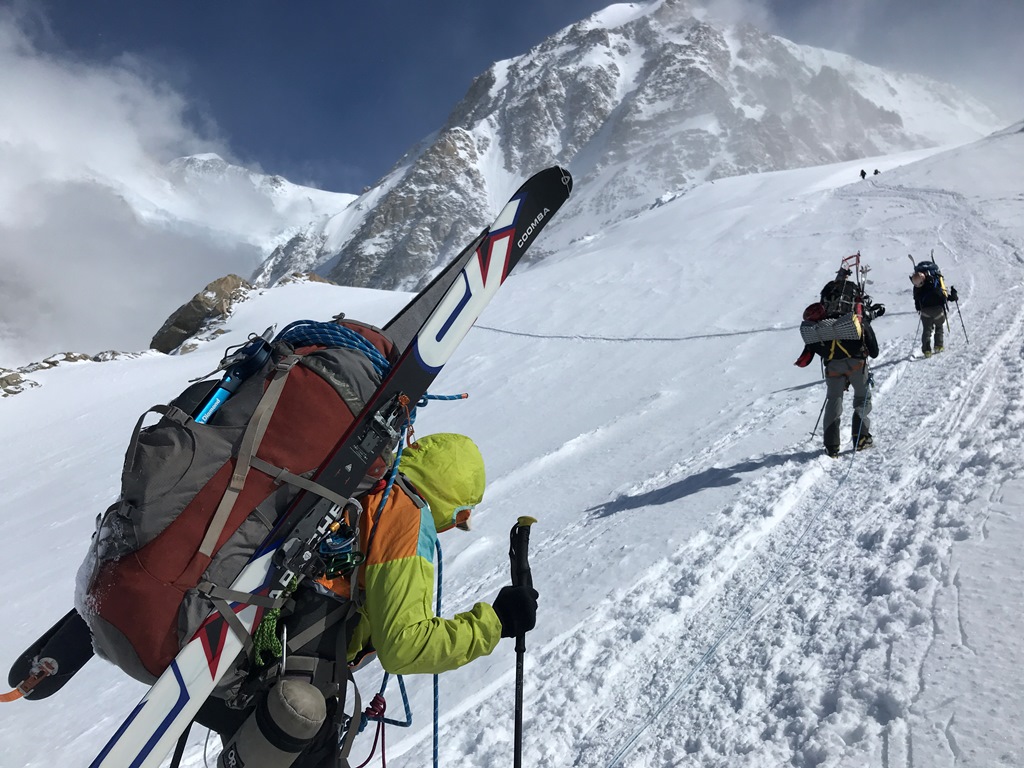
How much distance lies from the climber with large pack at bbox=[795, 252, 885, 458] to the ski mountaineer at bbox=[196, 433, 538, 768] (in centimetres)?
485

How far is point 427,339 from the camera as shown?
8.16 ft

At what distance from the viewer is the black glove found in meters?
2.24

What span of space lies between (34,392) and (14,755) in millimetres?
26023

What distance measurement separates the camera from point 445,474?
230 centimetres

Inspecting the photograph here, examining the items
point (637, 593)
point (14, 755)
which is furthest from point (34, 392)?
point (637, 593)

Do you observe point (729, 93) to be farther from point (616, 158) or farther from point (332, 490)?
point (332, 490)

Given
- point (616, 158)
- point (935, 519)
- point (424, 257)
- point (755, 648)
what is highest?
point (616, 158)

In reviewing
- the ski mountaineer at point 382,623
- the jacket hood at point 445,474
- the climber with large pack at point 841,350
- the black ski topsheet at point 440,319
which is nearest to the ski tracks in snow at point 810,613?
the climber with large pack at point 841,350

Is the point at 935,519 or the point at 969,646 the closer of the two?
the point at 969,646

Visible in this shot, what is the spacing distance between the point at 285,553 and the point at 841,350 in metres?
5.92

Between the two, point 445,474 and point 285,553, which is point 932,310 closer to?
point 445,474

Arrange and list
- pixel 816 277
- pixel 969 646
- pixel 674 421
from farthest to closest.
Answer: pixel 816 277, pixel 674 421, pixel 969 646

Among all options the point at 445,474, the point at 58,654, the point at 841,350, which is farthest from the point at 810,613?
the point at 58,654

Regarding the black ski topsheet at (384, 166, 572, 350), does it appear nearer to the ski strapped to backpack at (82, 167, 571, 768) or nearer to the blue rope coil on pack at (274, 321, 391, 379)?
the blue rope coil on pack at (274, 321, 391, 379)
